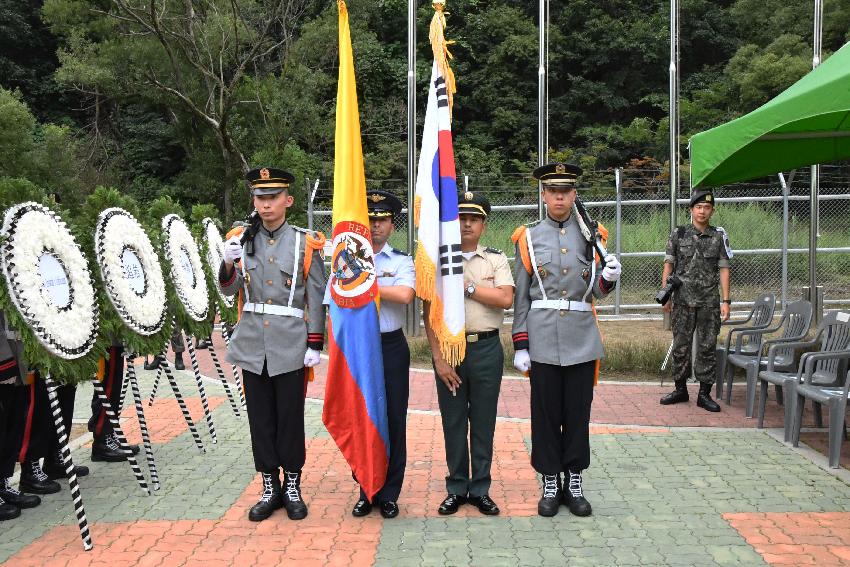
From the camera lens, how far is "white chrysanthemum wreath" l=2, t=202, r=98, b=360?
479cm

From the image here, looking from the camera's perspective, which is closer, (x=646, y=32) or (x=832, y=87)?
(x=832, y=87)

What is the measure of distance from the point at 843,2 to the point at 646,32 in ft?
19.5

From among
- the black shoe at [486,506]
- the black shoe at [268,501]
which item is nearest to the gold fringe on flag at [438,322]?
the black shoe at [486,506]

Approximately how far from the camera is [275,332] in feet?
17.3

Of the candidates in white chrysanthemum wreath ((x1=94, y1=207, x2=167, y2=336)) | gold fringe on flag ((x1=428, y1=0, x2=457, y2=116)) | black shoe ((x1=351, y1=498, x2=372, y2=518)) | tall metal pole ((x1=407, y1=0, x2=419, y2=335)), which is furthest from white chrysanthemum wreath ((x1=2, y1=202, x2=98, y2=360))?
tall metal pole ((x1=407, y1=0, x2=419, y2=335))

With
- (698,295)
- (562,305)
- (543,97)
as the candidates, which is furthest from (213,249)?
(543,97)

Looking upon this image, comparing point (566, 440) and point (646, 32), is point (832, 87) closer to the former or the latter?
point (566, 440)

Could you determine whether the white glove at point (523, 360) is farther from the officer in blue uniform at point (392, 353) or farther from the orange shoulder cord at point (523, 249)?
the officer in blue uniform at point (392, 353)

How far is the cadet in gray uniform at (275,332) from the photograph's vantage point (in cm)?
528

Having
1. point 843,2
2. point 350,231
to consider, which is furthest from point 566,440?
point 843,2

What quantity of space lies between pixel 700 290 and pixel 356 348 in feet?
13.9

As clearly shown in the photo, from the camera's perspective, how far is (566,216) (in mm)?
5309

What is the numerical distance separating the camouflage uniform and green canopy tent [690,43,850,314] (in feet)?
1.88

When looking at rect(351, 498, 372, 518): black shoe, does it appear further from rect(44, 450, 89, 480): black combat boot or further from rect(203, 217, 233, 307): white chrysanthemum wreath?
rect(203, 217, 233, 307): white chrysanthemum wreath
